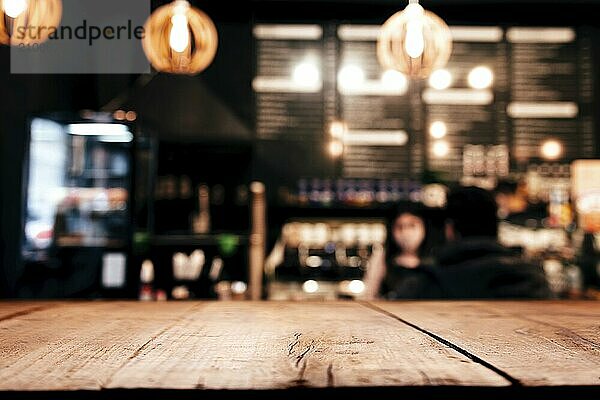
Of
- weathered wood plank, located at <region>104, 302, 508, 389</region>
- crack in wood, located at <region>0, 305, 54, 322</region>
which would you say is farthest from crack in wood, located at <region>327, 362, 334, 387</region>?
crack in wood, located at <region>0, 305, 54, 322</region>

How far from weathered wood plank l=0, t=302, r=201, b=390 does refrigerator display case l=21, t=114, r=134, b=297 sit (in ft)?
8.82

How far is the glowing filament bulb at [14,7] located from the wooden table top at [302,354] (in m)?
1.38

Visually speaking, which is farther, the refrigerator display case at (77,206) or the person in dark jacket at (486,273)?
the refrigerator display case at (77,206)

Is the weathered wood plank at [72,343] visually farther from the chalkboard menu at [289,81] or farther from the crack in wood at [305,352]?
the chalkboard menu at [289,81]

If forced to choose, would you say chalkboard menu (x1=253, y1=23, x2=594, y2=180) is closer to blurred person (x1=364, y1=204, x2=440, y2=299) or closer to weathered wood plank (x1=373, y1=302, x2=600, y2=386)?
blurred person (x1=364, y1=204, x2=440, y2=299)

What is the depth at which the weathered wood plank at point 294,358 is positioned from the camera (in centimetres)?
68

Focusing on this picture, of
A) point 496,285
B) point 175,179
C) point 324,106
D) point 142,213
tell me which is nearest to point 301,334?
point 496,285

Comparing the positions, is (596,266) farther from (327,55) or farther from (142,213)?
(142,213)

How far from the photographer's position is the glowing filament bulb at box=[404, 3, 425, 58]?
2.77 meters

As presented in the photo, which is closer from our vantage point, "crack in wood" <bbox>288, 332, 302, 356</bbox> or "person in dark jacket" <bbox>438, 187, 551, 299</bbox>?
"crack in wood" <bbox>288, 332, 302, 356</bbox>

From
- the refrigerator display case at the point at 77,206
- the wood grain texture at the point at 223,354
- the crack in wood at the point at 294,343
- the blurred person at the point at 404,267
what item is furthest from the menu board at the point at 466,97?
the crack in wood at the point at 294,343

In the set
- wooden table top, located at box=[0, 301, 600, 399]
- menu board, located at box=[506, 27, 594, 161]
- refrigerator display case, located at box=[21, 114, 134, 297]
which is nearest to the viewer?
wooden table top, located at box=[0, 301, 600, 399]

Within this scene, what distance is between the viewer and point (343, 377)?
27.7 inches

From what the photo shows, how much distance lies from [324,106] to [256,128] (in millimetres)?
504
